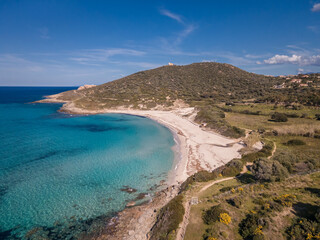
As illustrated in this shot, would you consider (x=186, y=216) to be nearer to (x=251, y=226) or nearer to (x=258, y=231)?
(x=251, y=226)

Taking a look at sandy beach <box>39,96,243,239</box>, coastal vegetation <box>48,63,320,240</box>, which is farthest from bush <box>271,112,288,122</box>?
sandy beach <box>39,96,243,239</box>

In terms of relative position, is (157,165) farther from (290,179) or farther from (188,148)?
(290,179)

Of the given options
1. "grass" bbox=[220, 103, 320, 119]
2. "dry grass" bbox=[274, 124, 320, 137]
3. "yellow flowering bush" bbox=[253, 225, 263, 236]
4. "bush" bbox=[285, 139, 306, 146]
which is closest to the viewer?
"yellow flowering bush" bbox=[253, 225, 263, 236]

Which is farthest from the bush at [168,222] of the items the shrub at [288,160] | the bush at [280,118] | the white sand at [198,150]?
the bush at [280,118]

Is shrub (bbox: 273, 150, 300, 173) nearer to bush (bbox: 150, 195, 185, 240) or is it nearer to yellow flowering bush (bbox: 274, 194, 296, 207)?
yellow flowering bush (bbox: 274, 194, 296, 207)

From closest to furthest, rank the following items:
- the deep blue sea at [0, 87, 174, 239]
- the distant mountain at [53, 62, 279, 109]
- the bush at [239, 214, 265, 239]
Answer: the bush at [239, 214, 265, 239], the deep blue sea at [0, 87, 174, 239], the distant mountain at [53, 62, 279, 109]

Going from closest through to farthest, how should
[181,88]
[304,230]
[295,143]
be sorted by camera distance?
1. [304,230]
2. [295,143]
3. [181,88]

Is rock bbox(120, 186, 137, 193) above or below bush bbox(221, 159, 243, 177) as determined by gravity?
below

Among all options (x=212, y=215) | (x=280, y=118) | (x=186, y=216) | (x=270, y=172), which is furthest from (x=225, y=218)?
(x=280, y=118)

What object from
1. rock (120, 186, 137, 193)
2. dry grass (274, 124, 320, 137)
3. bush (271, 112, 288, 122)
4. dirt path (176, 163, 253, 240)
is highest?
bush (271, 112, 288, 122)
